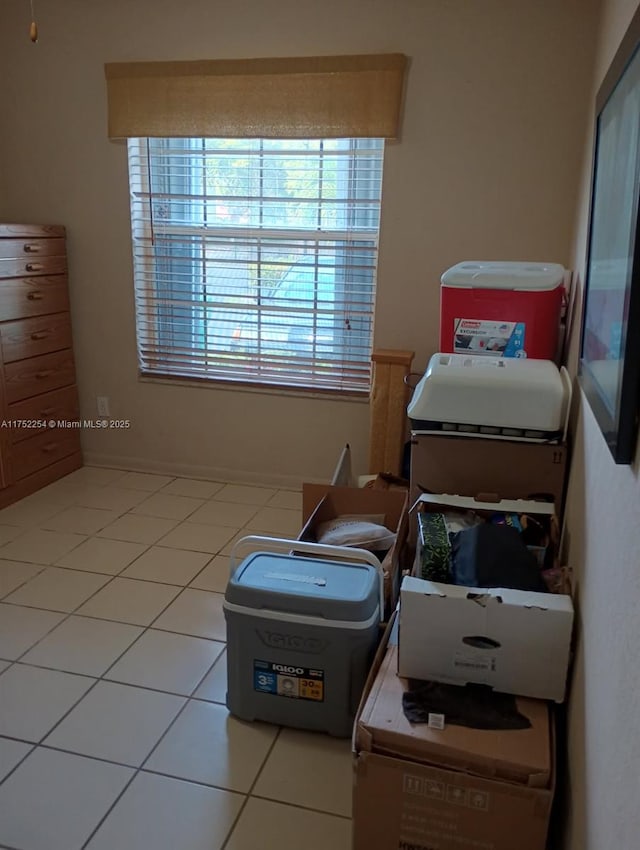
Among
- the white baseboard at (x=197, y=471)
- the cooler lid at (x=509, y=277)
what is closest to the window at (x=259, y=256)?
the white baseboard at (x=197, y=471)

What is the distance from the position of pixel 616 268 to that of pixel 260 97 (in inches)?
96.9

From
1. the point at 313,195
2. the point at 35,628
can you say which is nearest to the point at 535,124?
the point at 313,195

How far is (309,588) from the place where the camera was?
1.79 m

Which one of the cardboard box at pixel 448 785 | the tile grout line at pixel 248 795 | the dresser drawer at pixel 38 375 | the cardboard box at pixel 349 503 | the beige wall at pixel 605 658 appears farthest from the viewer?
the dresser drawer at pixel 38 375

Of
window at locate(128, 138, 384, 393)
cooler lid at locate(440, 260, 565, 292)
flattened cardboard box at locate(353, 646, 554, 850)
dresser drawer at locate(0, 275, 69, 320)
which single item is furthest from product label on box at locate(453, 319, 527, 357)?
dresser drawer at locate(0, 275, 69, 320)

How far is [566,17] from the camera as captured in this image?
8.90ft

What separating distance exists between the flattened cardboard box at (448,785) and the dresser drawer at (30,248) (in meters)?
2.75

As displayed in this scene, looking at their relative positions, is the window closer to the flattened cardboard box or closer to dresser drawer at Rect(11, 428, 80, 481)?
dresser drawer at Rect(11, 428, 80, 481)

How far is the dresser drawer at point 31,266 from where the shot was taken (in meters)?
3.19

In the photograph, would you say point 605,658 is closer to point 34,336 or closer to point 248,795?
point 248,795

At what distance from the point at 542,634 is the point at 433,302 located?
2.02 metres

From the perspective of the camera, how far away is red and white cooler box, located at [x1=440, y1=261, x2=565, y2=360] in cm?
228

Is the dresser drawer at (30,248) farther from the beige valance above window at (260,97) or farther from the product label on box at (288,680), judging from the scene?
the product label on box at (288,680)

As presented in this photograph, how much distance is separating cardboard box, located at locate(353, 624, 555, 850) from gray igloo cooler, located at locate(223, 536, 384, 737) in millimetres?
330
